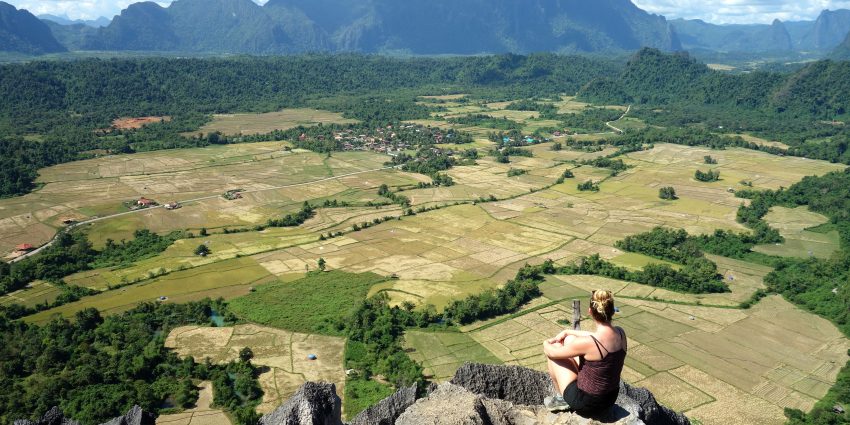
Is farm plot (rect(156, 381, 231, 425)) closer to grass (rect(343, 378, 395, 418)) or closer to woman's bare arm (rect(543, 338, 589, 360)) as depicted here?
grass (rect(343, 378, 395, 418))

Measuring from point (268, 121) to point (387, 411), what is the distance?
125968 millimetres

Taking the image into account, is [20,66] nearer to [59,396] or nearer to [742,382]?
[59,396]

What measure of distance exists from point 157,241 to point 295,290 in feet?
60.9

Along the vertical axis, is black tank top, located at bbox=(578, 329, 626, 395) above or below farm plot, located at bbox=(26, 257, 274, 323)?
above

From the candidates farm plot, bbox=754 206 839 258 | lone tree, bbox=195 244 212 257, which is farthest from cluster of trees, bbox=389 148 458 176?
farm plot, bbox=754 206 839 258

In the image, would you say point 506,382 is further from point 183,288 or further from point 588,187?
point 588,187

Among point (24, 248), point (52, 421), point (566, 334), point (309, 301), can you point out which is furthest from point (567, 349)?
point (24, 248)

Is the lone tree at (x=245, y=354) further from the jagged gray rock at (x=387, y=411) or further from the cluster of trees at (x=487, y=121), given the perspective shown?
the cluster of trees at (x=487, y=121)

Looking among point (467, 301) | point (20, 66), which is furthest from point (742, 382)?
point (20, 66)

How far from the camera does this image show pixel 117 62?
159000 mm

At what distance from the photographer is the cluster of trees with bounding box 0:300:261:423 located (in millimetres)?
28531

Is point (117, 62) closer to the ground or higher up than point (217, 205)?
higher up

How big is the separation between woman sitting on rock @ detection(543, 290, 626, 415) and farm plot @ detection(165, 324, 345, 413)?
2435 cm

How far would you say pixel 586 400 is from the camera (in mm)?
7777
